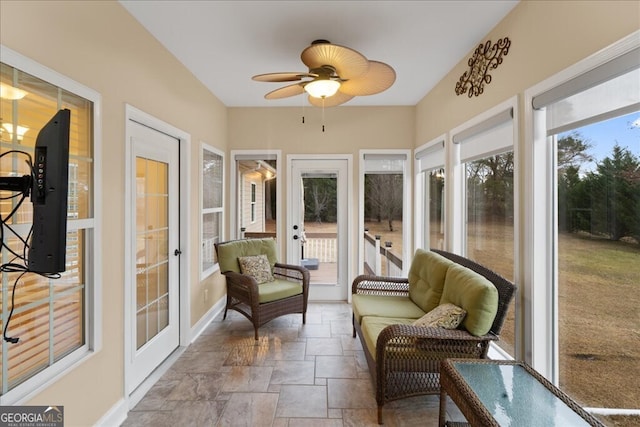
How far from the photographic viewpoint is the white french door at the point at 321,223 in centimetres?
440

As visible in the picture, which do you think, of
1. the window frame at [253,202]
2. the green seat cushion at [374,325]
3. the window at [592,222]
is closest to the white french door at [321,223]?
the window frame at [253,202]

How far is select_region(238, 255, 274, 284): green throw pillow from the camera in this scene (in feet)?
11.8

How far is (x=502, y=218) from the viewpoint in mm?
2447

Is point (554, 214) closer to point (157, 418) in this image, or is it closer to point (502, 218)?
point (502, 218)

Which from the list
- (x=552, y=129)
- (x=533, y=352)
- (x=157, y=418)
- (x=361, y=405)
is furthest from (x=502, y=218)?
(x=157, y=418)

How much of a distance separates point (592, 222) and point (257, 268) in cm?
305

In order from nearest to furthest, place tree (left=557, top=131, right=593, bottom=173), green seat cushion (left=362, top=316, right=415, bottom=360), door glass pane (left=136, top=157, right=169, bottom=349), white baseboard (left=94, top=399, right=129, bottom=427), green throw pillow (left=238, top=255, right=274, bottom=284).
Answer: tree (left=557, top=131, right=593, bottom=173) → white baseboard (left=94, top=399, right=129, bottom=427) → green seat cushion (left=362, top=316, right=415, bottom=360) → door glass pane (left=136, top=157, right=169, bottom=349) → green throw pillow (left=238, top=255, right=274, bottom=284)

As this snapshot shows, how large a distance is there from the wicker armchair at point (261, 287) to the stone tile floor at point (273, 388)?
0.26 m

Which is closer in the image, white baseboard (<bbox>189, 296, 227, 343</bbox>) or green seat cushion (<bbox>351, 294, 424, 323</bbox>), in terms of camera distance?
green seat cushion (<bbox>351, 294, 424, 323</bbox>)

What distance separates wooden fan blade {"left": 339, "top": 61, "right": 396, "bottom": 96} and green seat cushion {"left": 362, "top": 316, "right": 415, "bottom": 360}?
72.8 inches

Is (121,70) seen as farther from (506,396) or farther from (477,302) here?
(506,396)

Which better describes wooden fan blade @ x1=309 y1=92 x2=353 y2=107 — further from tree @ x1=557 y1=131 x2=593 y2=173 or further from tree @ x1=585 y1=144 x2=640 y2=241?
tree @ x1=585 y1=144 x2=640 y2=241

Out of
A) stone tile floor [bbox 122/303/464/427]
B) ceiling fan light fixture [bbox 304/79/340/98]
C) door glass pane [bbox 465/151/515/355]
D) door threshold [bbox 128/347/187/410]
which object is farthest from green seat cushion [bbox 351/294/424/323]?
ceiling fan light fixture [bbox 304/79/340/98]

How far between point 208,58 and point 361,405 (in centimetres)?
325
